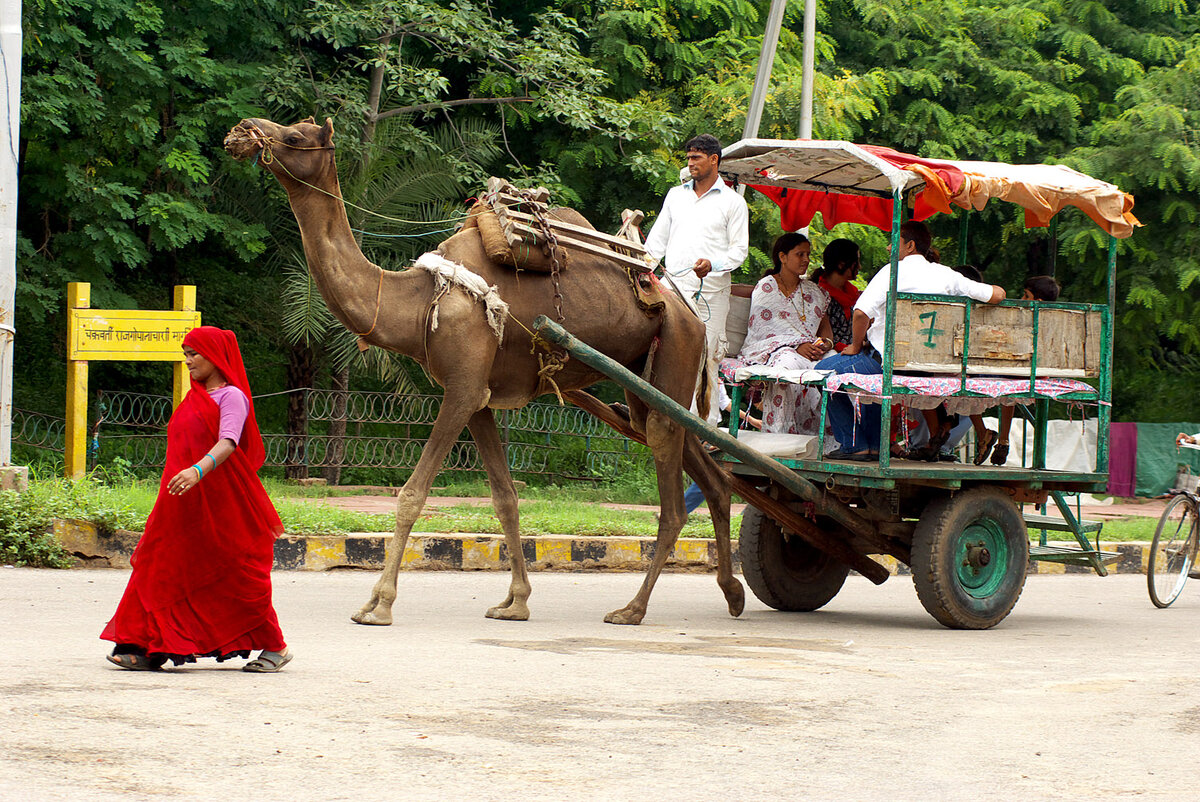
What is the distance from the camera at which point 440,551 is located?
1144cm

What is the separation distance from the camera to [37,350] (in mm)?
18750

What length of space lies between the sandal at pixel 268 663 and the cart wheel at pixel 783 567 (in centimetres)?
396

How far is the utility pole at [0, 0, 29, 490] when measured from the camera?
36.4 ft

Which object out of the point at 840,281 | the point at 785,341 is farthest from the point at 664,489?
the point at 840,281

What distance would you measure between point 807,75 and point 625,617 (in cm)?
871

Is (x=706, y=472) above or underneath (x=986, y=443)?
underneath

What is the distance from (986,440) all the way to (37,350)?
43.1 ft

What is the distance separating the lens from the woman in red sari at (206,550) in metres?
6.14

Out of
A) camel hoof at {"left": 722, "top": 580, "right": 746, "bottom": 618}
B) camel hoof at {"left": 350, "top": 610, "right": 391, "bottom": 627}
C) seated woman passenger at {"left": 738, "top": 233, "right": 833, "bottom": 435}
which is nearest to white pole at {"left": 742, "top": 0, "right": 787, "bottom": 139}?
seated woman passenger at {"left": 738, "top": 233, "right": 833, "bottom": 435}

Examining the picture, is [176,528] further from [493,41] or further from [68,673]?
[493,41]

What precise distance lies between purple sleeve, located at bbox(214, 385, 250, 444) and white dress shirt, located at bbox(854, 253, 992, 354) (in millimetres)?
4079

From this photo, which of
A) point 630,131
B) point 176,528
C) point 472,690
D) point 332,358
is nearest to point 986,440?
point 472,690

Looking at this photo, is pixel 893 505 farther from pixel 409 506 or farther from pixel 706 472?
pixel 409 506

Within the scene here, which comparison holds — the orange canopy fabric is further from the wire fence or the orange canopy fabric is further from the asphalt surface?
the wire fence
